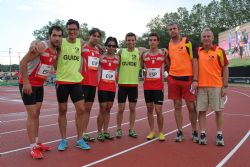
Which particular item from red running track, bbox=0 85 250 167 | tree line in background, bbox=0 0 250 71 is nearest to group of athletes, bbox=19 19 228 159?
red running track, bbox=0 85 250 167

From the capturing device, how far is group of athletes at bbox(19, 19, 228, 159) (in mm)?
5039

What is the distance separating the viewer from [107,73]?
19.9ft

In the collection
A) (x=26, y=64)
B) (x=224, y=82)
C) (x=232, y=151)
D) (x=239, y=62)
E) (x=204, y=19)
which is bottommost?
(x=232, y=151)

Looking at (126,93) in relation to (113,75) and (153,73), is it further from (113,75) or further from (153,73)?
(153,73)

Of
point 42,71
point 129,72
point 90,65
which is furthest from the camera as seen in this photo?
point 129,72

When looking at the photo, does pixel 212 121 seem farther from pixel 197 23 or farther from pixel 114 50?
pixel 197 23

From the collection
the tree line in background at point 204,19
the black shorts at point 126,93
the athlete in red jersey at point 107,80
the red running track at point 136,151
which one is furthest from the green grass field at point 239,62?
the tree line in background at point 204,19

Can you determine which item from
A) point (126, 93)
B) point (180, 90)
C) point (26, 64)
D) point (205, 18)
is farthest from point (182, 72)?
point (205, 18)

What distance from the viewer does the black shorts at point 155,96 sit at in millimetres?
6082

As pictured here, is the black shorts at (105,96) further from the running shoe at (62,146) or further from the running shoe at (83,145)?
the running shoe at (62,146)

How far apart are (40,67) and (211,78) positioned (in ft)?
9.76

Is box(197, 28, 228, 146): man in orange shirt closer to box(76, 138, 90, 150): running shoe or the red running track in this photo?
the red running track

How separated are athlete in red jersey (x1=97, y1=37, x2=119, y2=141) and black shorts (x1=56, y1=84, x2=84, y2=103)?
0.79 meters

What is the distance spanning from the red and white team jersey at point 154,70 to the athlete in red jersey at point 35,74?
6.06 feet
